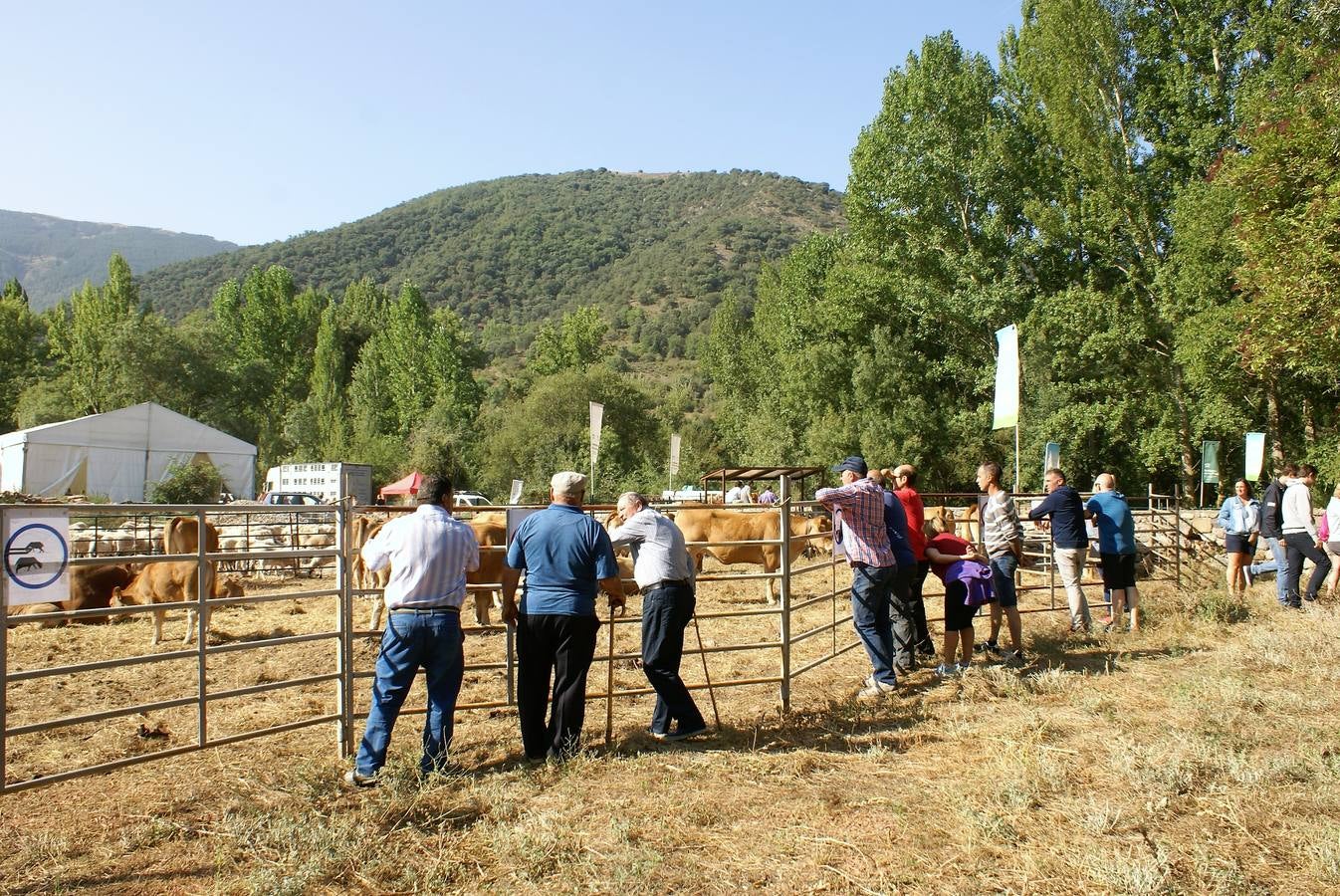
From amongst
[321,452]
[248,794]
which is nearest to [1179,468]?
[248,794]

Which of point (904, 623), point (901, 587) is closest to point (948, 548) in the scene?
point (901, 587)

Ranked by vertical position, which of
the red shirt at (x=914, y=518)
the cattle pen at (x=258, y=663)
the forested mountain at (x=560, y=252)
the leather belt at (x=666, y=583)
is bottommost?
the cattle pen at (x=258, y=663)

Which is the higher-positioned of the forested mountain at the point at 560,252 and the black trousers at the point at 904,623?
the forested mountain at the point at 560,252

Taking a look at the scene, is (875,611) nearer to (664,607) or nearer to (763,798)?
(664,607)

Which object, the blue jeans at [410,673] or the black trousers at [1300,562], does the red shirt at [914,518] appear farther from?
A: the black trousers at [1300,562]

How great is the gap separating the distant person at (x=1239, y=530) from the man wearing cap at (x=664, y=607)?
9.62m

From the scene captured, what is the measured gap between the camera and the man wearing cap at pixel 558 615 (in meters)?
5.39

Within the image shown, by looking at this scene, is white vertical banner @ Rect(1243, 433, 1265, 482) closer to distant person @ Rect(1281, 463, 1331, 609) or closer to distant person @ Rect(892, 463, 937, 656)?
distant person @ Rect(1281, 463, 1331, 609)

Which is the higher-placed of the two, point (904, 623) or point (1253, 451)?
point (1253, 451)

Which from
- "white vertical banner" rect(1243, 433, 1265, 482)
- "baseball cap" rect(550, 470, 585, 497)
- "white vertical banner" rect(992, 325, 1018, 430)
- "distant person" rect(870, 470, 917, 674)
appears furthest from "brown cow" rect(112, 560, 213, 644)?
"white vertical banner" rect(1243, 433, 1265, 482)

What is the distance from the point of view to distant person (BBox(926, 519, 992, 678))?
7652 millimetres

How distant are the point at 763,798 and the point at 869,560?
8.45 ft

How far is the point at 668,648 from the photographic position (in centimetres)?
586

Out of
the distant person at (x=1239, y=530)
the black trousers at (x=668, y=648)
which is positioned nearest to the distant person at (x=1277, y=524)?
the distant person at (x=1239, y=530)
